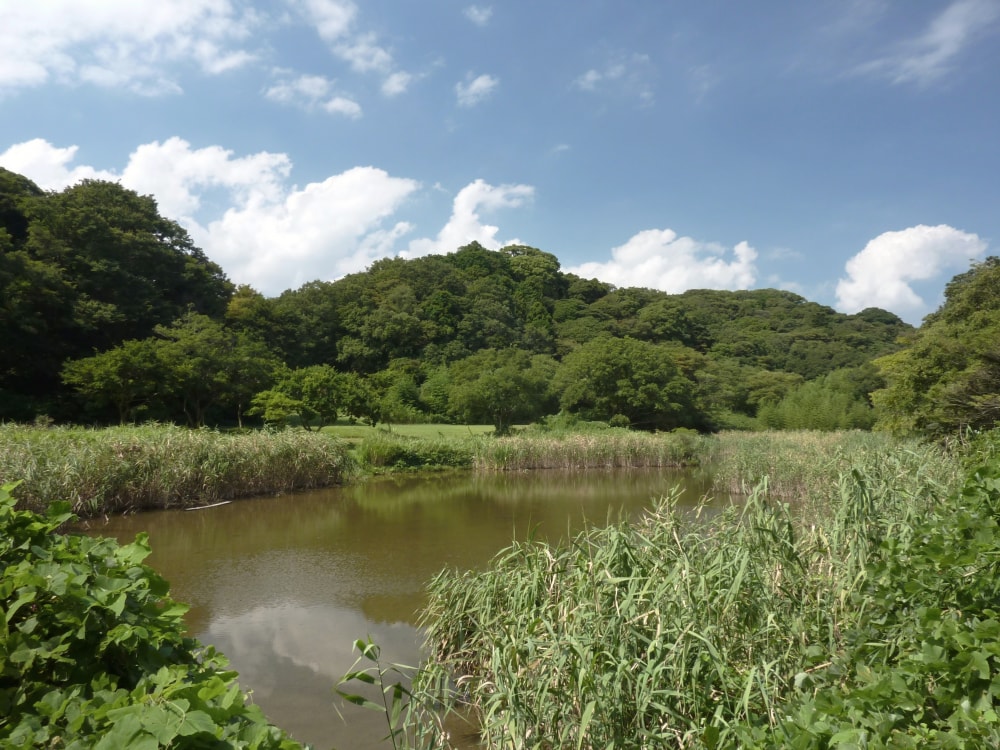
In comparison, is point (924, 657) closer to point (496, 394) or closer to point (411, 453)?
point (411, 453)

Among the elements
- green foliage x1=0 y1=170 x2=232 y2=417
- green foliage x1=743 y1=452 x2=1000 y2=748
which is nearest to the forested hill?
green foliage x1=0 y1=170 x2=232 y2=417

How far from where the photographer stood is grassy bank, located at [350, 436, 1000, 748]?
198 centimetres

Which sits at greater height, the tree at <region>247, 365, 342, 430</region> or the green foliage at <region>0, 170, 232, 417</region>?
the green foliage at <region>0, 170, 232, 417</region>

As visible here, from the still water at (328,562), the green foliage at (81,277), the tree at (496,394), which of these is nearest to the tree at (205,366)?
the green foliage at (81,277)

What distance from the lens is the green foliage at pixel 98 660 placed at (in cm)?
127

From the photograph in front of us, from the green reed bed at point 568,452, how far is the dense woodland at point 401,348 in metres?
6.47

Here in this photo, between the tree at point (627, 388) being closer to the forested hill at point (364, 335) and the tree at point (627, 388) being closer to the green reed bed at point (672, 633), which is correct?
the forested hill at point (364, 335)

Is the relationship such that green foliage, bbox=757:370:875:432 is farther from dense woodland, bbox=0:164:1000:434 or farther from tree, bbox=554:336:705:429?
tree, bbox=554:336:705:429

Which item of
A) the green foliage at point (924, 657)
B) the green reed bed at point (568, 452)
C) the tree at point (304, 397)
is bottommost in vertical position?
the green reed bed at point (568, 452)

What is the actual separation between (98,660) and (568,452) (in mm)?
18547

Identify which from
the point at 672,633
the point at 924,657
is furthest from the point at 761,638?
the point at 924,657

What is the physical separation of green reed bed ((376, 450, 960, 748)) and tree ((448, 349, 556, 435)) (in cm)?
2305

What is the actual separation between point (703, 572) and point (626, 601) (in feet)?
2.12

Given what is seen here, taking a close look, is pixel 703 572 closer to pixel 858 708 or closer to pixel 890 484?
pixel 858 708
